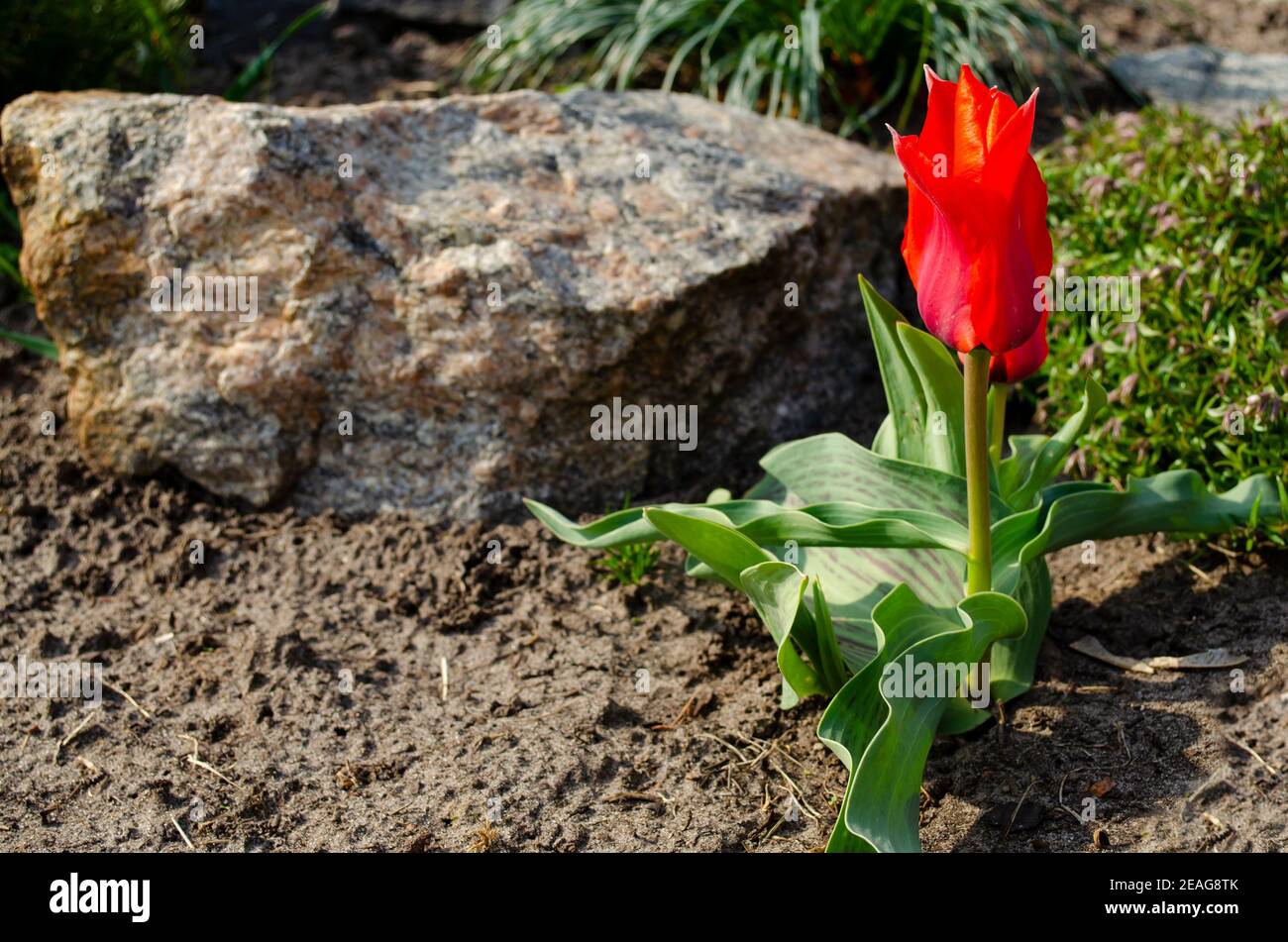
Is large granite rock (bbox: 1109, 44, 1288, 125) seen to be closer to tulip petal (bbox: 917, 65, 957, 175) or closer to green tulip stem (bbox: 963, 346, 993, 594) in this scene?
green tulip stem (bbox: 963, 346, 993, 594)

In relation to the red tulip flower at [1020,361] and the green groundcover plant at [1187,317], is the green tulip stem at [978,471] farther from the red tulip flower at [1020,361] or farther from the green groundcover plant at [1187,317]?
the green groundcover plant at [1187,317]

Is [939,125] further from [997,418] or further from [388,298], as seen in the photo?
[388,298]

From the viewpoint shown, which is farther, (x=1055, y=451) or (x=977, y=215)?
(x=1055, y=451)

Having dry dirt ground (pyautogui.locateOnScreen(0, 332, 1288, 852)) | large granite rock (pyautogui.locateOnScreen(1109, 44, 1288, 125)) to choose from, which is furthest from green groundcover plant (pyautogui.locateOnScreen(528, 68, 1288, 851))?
large granite rock (pyautogui.locateOnScreen(1109, 44, 1288, 125))

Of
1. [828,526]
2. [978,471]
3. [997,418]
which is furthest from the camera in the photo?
[997,418]

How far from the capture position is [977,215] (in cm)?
198

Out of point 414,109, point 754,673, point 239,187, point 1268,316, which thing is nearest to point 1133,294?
point 1268,316

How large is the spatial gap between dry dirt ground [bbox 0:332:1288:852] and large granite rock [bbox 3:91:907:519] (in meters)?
0.22

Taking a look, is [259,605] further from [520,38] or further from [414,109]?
[520,38]

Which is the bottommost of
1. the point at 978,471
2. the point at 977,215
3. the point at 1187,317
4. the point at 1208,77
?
the point at 978,471

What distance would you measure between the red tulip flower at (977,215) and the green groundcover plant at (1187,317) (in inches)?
44.1

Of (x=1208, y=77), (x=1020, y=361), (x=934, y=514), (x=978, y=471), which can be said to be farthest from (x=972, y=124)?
(x=1208, y=77)

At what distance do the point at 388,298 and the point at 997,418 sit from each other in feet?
5.42

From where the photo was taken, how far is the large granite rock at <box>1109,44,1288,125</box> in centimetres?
477
